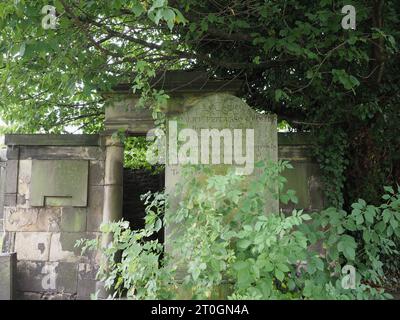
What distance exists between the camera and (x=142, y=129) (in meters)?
5.12

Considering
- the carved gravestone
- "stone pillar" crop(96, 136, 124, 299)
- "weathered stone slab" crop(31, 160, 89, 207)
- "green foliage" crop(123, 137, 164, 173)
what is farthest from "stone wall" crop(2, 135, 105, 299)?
"green foliage" crop(123, 137, 164, 173)

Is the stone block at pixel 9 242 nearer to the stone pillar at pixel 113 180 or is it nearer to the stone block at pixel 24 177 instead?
the stone block at pixel 24 177

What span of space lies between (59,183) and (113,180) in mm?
701

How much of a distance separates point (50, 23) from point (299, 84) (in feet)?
9.97

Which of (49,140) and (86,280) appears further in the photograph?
(49,140)

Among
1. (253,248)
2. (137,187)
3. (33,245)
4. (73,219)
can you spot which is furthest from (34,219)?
(253,248)

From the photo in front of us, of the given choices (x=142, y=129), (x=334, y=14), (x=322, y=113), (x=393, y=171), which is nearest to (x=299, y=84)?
(x=322, y=113)

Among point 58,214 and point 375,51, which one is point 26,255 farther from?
point 375,51

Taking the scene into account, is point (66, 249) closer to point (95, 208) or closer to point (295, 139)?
point (95, 208)

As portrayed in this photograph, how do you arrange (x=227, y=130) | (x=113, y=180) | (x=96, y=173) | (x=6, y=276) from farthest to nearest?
(x=96, y=173)
(x=113, y=180)
(x=6, y=276)
(x=227, y=130)

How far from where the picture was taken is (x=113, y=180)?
505cm

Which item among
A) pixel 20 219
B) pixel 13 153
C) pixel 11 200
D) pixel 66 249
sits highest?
pixel 13 153

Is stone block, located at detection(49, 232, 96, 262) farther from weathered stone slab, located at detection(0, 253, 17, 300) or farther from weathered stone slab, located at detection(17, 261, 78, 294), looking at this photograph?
weathered stone slab, located at detection(0, 253, 17, 300)

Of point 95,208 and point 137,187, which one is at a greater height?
point 137,187
